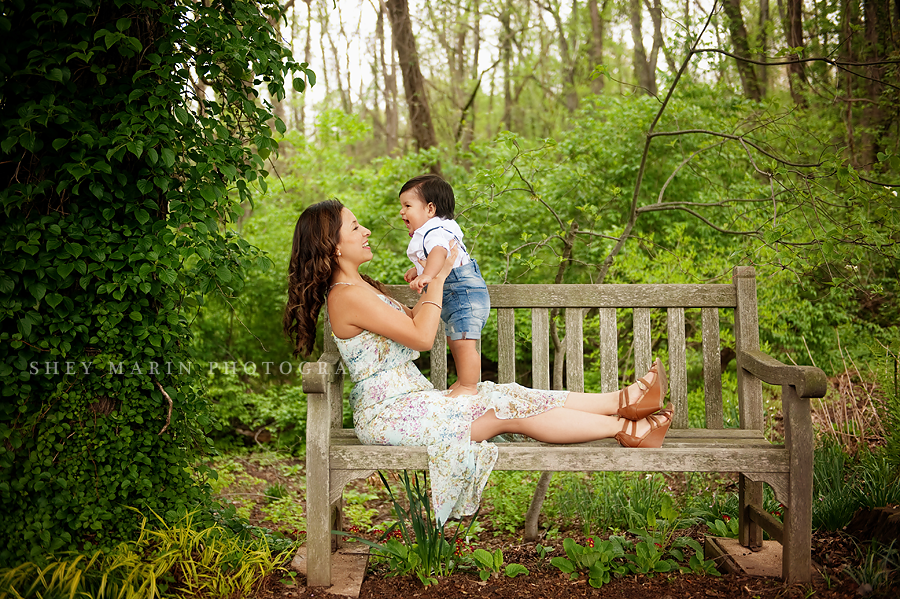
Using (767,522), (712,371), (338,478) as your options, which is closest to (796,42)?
(712,371)

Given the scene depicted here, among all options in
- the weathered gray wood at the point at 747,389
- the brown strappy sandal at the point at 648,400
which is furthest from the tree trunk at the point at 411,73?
the brown strappy sandal at the point at 648,400

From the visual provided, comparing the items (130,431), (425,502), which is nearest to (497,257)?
(425,502)

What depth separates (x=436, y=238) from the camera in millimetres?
3031

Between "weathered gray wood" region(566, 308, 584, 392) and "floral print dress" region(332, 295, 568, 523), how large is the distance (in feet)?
1.41

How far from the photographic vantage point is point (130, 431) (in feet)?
9.04

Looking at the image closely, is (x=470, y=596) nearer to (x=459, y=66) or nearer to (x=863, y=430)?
(x=863, y=430)

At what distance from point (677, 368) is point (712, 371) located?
0.57 ft

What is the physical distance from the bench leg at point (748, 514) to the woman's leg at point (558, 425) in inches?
33.6

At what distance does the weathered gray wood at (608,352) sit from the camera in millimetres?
3395

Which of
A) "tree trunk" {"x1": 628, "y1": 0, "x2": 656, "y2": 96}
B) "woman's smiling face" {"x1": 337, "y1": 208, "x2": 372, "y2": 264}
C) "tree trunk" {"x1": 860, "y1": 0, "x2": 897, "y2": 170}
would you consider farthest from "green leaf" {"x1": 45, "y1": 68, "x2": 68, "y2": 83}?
"tree trunk" {"x1": 628, "y1": 0, "x2": 656, "y2": 96}

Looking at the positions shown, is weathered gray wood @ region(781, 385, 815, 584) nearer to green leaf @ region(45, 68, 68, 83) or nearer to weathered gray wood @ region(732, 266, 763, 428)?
weathered gray wood @ region(732, 266, 763, 428)

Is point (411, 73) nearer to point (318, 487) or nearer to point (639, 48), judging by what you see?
point (318, 487)

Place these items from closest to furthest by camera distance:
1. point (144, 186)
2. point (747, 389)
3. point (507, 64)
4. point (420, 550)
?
point (144, 186)
point (420, 550)
point (747, 389)
point (507, 64)

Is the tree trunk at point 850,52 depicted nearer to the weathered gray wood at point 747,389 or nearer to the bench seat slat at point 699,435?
the weathered gray wood at point 747,389
